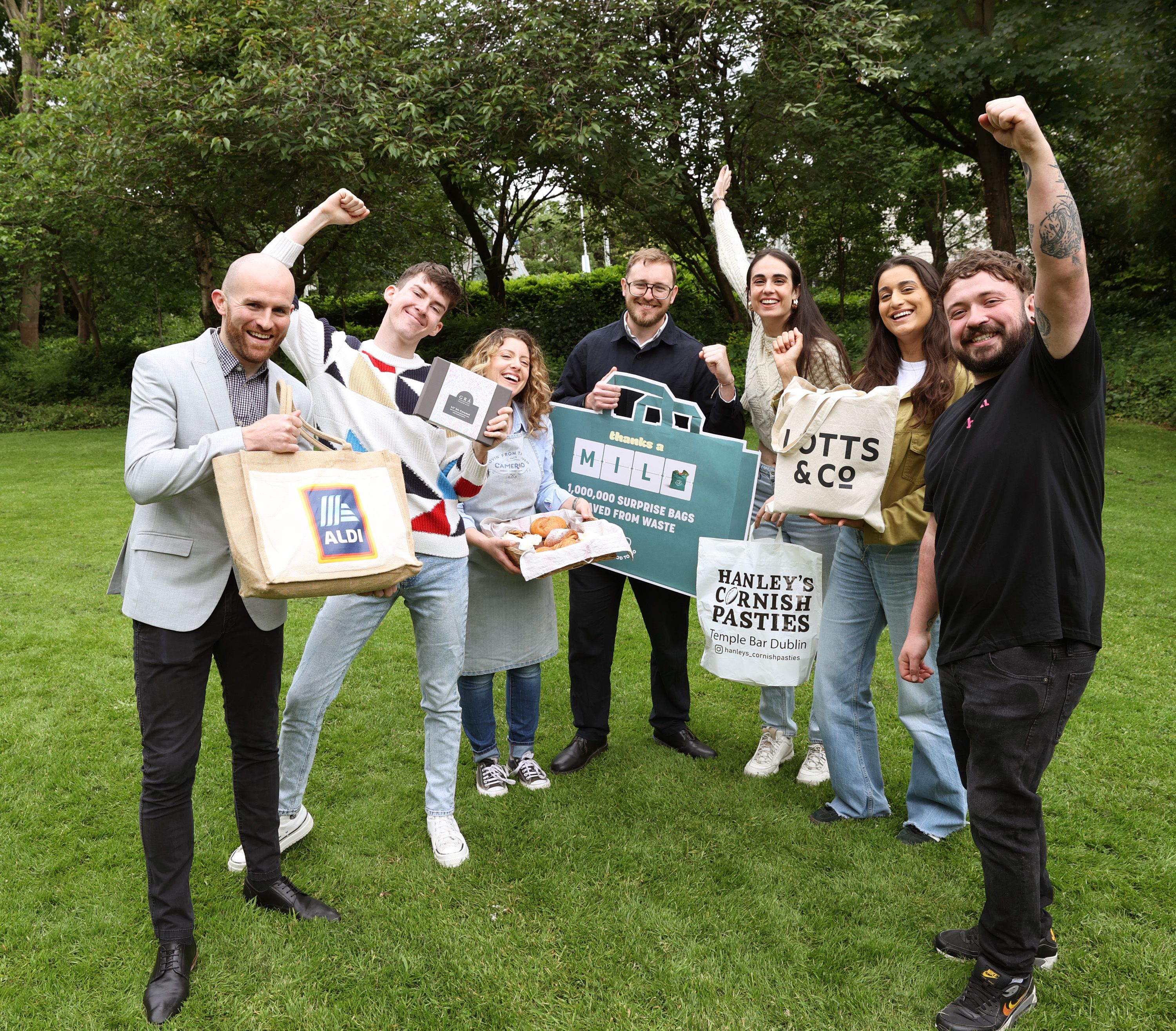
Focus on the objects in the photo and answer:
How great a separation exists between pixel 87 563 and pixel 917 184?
14580mm

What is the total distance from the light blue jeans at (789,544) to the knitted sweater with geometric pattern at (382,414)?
1527 mm

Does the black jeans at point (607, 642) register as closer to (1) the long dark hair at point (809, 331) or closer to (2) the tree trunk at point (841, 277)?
(1) the long dark hair at point (809, 331)

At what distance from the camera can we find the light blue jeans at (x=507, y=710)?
4020 mm

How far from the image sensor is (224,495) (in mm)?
A: 2412

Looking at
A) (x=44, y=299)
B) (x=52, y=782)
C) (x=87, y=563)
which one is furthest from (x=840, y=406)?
(x=44, y=299)


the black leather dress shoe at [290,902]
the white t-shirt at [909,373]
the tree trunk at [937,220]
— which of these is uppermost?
the tree trunk at [937,220]

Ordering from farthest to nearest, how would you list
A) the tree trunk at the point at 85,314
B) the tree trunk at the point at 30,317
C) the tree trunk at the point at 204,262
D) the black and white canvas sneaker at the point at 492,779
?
the tree trunk at the point at 30,317 < the tree trunk at the point at 85,314 < the tree trunk at the point at 204,262 < the black and white canvas sneaker at the point at 492,779

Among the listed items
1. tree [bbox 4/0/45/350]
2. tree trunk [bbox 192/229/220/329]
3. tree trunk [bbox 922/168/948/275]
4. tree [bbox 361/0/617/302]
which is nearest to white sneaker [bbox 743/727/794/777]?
tree [bbox 361/0/617/302]

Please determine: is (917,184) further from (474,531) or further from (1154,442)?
(474,531)

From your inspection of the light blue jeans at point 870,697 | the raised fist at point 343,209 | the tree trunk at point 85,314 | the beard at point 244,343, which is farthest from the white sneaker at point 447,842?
the tree trunk at point 85,314

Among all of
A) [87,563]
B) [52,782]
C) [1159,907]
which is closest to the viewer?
[1159,907]

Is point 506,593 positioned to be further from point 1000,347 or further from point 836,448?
point 1000,347

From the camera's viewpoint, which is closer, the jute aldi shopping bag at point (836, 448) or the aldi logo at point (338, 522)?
the aldi logo at point (338, 522)

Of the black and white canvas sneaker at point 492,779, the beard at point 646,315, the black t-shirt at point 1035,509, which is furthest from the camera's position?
the beard at point 646,315
